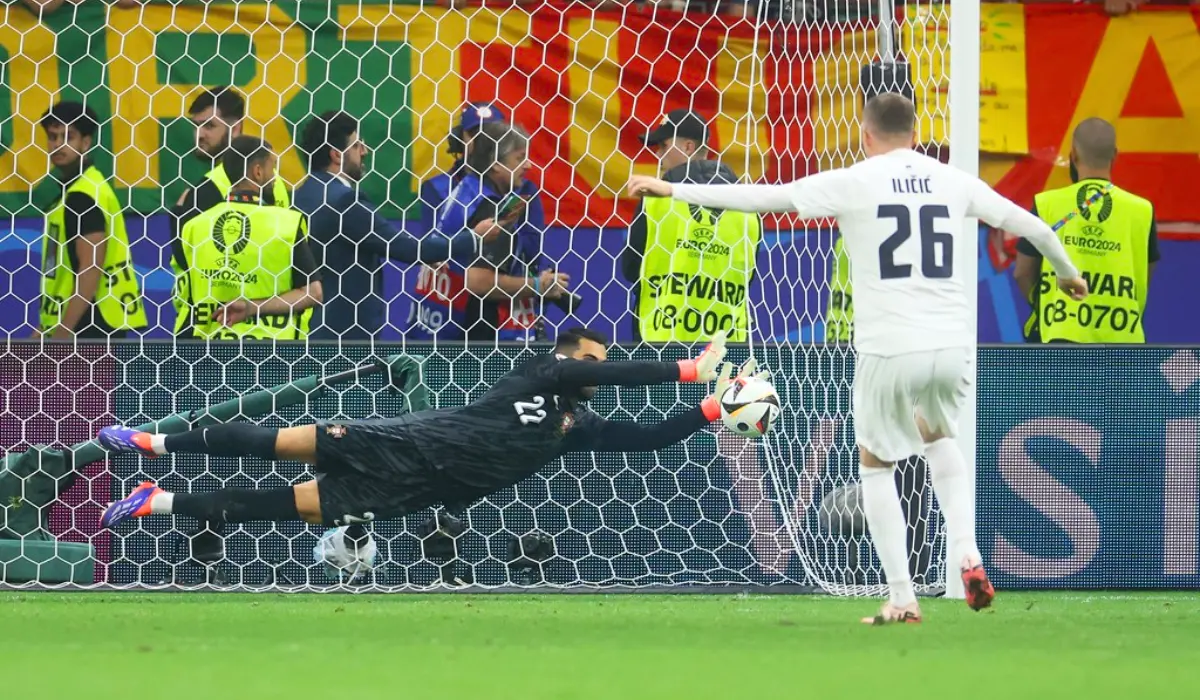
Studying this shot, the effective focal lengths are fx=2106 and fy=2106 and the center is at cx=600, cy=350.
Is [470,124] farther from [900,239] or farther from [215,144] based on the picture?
[900,239]

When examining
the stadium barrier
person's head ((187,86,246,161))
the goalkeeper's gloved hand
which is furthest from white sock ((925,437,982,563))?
person's head ((187,86,246,161))

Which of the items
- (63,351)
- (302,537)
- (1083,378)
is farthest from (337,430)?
(1083,378)

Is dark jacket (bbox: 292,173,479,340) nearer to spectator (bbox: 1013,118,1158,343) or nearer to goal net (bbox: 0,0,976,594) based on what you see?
goal net (bbox: 0,0,976,594)

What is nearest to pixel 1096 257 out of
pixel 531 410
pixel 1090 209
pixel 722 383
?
pixel 1090 209

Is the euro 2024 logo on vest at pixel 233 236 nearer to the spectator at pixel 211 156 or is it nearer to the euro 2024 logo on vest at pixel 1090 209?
the spectator at pixel 211 156

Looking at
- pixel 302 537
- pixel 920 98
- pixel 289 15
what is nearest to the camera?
pixel 302 537

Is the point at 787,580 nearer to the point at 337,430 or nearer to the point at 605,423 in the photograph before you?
the point at 605,423

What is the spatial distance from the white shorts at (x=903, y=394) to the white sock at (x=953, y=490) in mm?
119

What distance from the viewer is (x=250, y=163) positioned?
351 inches

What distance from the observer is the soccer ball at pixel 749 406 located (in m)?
7.74

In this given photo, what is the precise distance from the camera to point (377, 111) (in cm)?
1083

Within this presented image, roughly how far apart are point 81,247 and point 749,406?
10.3ft

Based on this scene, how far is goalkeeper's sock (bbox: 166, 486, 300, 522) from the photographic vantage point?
25.9 ft

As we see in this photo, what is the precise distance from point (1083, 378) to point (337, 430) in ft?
10.3
